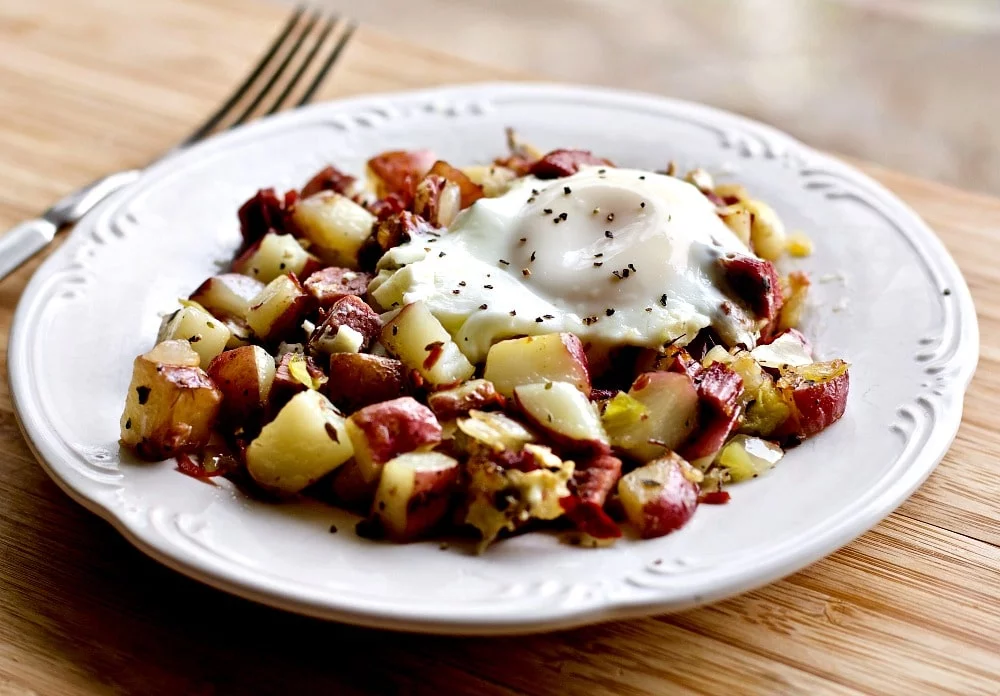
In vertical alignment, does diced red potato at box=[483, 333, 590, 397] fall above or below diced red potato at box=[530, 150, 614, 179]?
below

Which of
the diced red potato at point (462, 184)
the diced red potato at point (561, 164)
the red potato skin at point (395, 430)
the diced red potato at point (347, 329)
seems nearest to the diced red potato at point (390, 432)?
the red potato skin at point (395, 430)

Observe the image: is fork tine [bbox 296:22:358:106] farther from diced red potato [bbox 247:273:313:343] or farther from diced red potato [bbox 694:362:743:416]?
diced red potato [bbox 694:362:743:416]

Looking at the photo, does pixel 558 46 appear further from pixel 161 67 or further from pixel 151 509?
pixel 151 509

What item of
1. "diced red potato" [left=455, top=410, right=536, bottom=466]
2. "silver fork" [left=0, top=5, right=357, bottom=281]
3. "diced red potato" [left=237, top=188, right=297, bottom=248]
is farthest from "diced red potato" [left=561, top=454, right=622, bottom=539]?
"silver fork" [left=0, top=5, right=357, bottom=281]

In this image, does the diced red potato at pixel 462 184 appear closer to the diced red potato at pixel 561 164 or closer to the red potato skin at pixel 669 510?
the diced red potato at pixel 561 164

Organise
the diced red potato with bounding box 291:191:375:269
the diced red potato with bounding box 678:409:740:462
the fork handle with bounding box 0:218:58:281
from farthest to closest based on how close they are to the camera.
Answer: the fork handle with bounding box 0:218:58:281
the diced red potato with bounding box 291:191:375:269
the diced red potato with bounding box 678:409:740:462

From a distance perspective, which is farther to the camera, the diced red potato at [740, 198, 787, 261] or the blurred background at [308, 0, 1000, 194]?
the blurred background at [308, 0, 1000, 194]

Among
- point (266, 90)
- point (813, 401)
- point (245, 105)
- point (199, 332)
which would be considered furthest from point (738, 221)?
point (245, 105)

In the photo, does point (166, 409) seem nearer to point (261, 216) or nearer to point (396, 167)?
point (261, 216)
